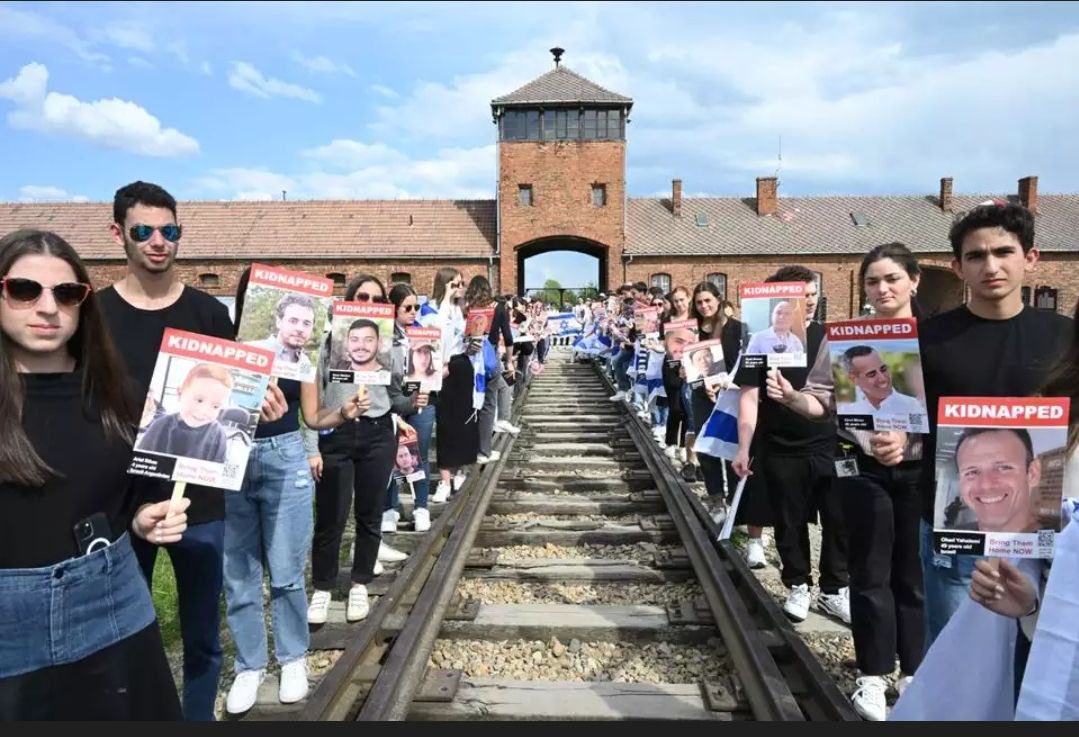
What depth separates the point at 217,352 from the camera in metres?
2.44

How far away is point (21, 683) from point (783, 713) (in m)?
2.86

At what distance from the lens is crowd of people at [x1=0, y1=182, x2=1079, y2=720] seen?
6.84ft

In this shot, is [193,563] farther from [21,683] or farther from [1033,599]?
[1033,599]

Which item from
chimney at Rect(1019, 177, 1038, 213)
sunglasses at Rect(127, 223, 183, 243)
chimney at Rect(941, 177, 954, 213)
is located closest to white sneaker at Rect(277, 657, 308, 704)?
sunglasses at Rect(127, 223, 183, 243)

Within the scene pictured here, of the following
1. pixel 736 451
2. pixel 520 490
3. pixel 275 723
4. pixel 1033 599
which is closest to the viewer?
pixel 1033 599

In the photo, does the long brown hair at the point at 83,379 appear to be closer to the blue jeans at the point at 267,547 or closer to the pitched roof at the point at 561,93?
the blue jeans at the point at 267,547

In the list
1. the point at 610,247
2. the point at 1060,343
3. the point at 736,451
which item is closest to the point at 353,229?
the point at 610,247

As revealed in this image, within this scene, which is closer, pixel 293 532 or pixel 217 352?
pixel 217 352

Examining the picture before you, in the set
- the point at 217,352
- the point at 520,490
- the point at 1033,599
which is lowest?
the point at 520,490

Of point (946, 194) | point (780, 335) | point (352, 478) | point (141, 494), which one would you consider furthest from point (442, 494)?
point (946, 194)

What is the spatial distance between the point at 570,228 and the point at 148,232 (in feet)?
112

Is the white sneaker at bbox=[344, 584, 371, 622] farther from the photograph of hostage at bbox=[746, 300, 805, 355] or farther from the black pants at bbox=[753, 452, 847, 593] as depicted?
the photograph of hostage at bbox=[746, 300, 805, 355]

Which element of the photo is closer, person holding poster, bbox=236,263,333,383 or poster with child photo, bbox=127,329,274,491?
poster with child photo, bbox=127,329,274,491

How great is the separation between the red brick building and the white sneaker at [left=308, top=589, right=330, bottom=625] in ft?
106
